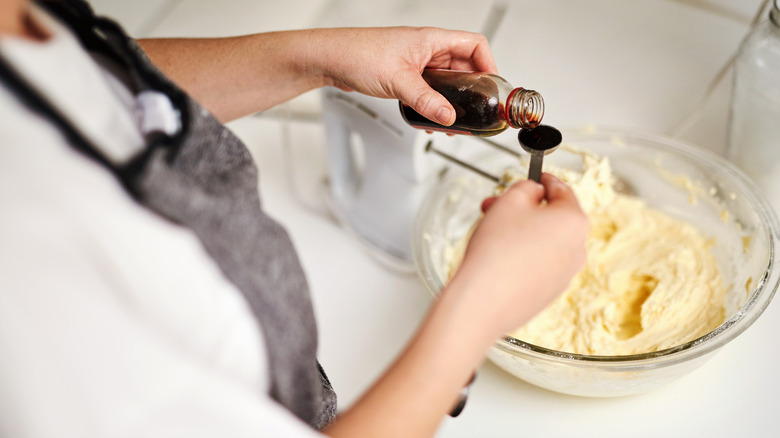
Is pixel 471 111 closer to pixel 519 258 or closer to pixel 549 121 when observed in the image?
pixel 519 258

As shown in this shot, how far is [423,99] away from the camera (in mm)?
668

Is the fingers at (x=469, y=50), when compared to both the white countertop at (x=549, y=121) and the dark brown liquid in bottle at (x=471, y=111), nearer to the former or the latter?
the dark brown liquid in bottle at (x=471, y=111)

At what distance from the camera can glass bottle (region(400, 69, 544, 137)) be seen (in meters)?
0.63

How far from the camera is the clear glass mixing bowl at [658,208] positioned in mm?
648

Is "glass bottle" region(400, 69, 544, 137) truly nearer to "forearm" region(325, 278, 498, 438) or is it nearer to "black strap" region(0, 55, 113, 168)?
"forearm" region(325, 278, 498, 438)

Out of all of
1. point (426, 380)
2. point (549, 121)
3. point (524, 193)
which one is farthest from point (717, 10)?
point (426, 380)

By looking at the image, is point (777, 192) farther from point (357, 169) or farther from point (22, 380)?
point (22, 380)

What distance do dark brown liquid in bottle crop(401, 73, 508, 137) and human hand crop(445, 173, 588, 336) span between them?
0.14m

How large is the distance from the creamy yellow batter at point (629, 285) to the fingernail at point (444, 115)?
0.26m

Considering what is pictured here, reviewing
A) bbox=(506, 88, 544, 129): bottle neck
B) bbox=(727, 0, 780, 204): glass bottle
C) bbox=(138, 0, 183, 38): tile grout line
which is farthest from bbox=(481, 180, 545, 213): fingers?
bbox=(138, 0, 183, 38): tile grout line

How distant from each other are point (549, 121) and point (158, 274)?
32.3 inches

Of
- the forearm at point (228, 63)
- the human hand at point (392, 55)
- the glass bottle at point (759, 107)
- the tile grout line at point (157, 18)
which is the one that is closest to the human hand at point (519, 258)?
the human hand at point (392, 55)

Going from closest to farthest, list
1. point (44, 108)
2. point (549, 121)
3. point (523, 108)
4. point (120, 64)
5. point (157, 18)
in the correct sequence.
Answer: point (44, 108) < point (120, 64) < point (523, 108) < point (549, 121) < point (157, 18)

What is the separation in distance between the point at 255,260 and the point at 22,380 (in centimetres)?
15
